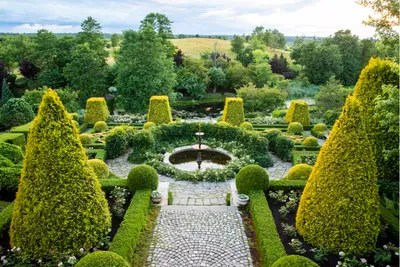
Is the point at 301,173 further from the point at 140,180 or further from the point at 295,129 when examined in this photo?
the point at 295,129

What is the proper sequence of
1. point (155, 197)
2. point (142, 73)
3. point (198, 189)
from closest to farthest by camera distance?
point (155, 197) < point (198, 189) < point (142, 73)

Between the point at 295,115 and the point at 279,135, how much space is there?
7.30m

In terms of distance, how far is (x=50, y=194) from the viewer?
7520 millimetres

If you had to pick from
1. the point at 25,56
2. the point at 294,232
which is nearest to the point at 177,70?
the point at 25,56

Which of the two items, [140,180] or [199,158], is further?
[199,158]

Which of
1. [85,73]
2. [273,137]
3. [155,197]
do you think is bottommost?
[155,197]

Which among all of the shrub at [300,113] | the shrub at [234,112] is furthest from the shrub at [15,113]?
the shrub at [300,113]

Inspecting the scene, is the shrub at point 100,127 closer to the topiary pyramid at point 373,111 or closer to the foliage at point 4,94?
the topiary pyramid at point 373,111

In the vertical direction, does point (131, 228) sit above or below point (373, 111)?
below

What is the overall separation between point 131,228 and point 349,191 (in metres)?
5.58

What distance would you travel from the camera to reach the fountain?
664 inches

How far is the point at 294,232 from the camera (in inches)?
360

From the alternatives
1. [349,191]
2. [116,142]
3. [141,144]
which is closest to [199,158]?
[141,144]

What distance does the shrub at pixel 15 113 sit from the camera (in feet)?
82.5
